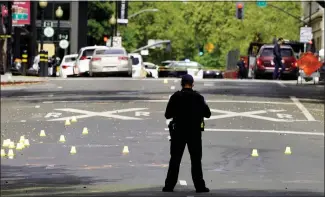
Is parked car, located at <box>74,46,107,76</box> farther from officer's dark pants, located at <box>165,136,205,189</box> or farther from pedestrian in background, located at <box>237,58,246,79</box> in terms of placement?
officer's dark pants, located at <box>165,136,205,189</box>

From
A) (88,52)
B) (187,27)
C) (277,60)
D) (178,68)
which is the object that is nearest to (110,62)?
(88,52)

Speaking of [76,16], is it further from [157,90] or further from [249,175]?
[249,175]

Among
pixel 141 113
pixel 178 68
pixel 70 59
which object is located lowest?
pixel 178 68

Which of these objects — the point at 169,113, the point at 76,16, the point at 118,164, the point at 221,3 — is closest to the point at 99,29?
the point at 76,16

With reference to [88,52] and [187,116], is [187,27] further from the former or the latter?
[187,116]

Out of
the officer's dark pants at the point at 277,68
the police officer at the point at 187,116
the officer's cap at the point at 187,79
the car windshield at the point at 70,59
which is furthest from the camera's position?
the car windshield at the point at 70,59

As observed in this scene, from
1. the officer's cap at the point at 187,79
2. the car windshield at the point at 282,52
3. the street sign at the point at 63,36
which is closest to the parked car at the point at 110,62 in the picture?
the car windshield at the point at 282,52

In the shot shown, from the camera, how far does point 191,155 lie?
1399 cm

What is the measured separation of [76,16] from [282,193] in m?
92.3

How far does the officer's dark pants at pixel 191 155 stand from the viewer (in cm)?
1383

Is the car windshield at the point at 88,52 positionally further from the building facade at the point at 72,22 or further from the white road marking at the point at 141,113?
the building facade at the point at 72,22

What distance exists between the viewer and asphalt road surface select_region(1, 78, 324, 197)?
17.4m

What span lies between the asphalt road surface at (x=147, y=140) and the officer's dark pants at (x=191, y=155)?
10.6 inches

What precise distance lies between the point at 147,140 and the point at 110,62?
1002 inches
